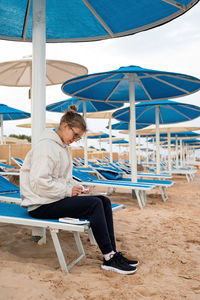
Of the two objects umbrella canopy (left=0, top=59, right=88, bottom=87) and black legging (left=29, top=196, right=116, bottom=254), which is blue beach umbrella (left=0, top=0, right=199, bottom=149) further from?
umbrella canopy (left=0, top=59, right=88, bottom=87)

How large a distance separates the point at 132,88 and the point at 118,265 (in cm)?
387

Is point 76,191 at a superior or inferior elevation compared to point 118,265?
superior

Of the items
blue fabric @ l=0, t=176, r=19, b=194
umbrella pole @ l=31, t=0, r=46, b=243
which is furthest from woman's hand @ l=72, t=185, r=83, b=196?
blue fabric @ l=0, t=176, r=19, b=194

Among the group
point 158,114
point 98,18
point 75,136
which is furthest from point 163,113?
point 75,136

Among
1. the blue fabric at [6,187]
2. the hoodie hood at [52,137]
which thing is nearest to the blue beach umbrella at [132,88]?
the blue fabric at [6,187]

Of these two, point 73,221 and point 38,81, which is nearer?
point 73,221

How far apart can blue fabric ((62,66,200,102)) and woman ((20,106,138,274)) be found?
262 cm

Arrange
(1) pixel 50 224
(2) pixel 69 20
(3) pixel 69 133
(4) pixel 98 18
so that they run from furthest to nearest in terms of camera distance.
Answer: (2) pixel 69 20 → (4) pixel 98 18 → (3) pixel 69 133 → (1) pixel 50 224

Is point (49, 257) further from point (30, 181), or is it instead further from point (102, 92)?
point (102, 92)

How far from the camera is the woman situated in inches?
93.4

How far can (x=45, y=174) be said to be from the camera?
7.73 ft

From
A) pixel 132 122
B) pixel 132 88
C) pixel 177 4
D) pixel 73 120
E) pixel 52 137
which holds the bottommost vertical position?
pixel 52 137

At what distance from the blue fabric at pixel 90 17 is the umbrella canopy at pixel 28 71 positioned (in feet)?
5.87

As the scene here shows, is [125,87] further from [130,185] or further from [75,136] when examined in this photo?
[75,136]
